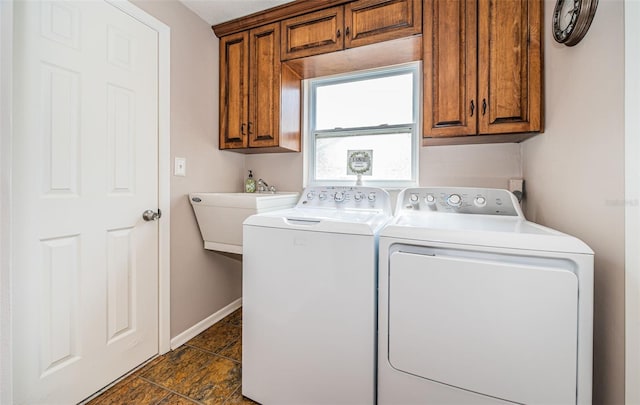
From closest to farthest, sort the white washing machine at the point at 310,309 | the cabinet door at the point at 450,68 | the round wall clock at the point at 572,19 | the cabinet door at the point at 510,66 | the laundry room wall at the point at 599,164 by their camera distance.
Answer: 1. the laundry room wall at the point at 599,164
2. the round wall clock at the point at 572,19
3. the white washing machine at the point at 310,309
4. the cabinet door at the point at 510,66
5. the cabinet door at the point at 450,68

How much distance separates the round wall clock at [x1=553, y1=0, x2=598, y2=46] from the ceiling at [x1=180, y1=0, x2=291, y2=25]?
61.8 inches

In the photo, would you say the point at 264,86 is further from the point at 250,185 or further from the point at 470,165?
the point at 470,165

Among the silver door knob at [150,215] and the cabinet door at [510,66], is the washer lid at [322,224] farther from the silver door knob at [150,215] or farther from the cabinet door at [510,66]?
the cabinet door at [510,66]

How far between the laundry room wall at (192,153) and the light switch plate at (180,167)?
0.10 ft

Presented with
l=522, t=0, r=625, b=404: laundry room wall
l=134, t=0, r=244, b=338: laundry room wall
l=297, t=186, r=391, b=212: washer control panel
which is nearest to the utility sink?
l=134, t=0, r=244, b=338: laundry room wall

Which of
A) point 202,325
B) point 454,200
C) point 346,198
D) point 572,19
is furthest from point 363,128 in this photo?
point 202,325

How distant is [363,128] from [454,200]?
3.21ft

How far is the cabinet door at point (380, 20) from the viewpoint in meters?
1.61

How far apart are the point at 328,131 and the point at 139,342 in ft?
6.58

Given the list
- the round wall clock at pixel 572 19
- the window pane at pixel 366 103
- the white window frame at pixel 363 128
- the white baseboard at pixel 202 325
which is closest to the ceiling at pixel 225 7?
the white window frame at pixel 363 128

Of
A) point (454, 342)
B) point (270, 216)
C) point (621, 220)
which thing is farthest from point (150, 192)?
point (621, 220)

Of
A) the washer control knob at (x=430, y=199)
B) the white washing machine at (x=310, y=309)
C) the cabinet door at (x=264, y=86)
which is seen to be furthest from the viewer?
the cabinet door at (x=264, y=86)

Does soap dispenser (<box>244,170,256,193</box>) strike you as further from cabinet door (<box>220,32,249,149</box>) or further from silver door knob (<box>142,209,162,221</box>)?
silver door knob (<box>142,209,162,221</box>)

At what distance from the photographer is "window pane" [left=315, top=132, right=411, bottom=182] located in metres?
2.07
